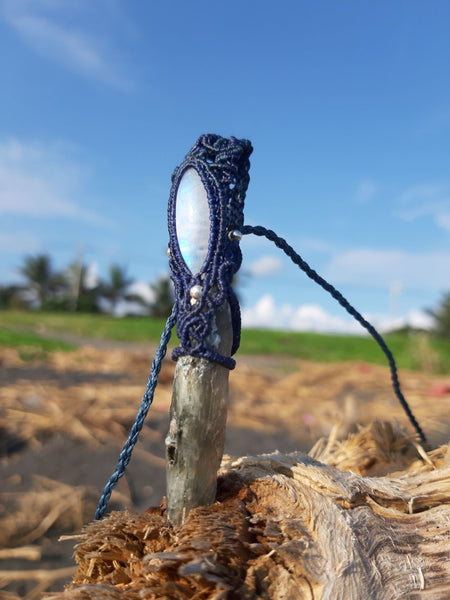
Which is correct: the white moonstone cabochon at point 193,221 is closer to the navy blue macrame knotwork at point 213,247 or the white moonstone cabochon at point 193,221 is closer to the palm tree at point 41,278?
the navy blue macrame knotwork at point 213,247

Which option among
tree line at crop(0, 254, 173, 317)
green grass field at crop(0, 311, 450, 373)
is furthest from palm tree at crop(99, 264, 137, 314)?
green grass field at crop(0, 311, 450, 373)

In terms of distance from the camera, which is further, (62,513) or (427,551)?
(62,513)

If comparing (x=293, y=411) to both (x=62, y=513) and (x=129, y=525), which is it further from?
(x=129, y=525)

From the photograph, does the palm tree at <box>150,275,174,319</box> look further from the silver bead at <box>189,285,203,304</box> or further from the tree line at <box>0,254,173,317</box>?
the silver bead at <box>189,285,203,304</box>

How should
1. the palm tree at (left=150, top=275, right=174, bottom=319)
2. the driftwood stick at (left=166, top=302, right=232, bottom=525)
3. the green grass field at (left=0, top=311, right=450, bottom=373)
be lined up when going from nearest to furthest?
1. the driftwood stick at (left=166, top=302, right=232, bottom=525)
2. the green grass field at (left=0, top=311, right=450, bottom=373)
3. the palm tree at (left=150, top=275, right=174, bottom=319)

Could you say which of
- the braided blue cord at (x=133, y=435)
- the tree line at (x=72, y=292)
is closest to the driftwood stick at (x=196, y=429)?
the braided blue cord at (x=133, y=435)

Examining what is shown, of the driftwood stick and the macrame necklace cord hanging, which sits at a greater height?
the macrame necklace cord hanging

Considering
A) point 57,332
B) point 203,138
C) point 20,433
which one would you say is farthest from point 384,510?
point 57,332
